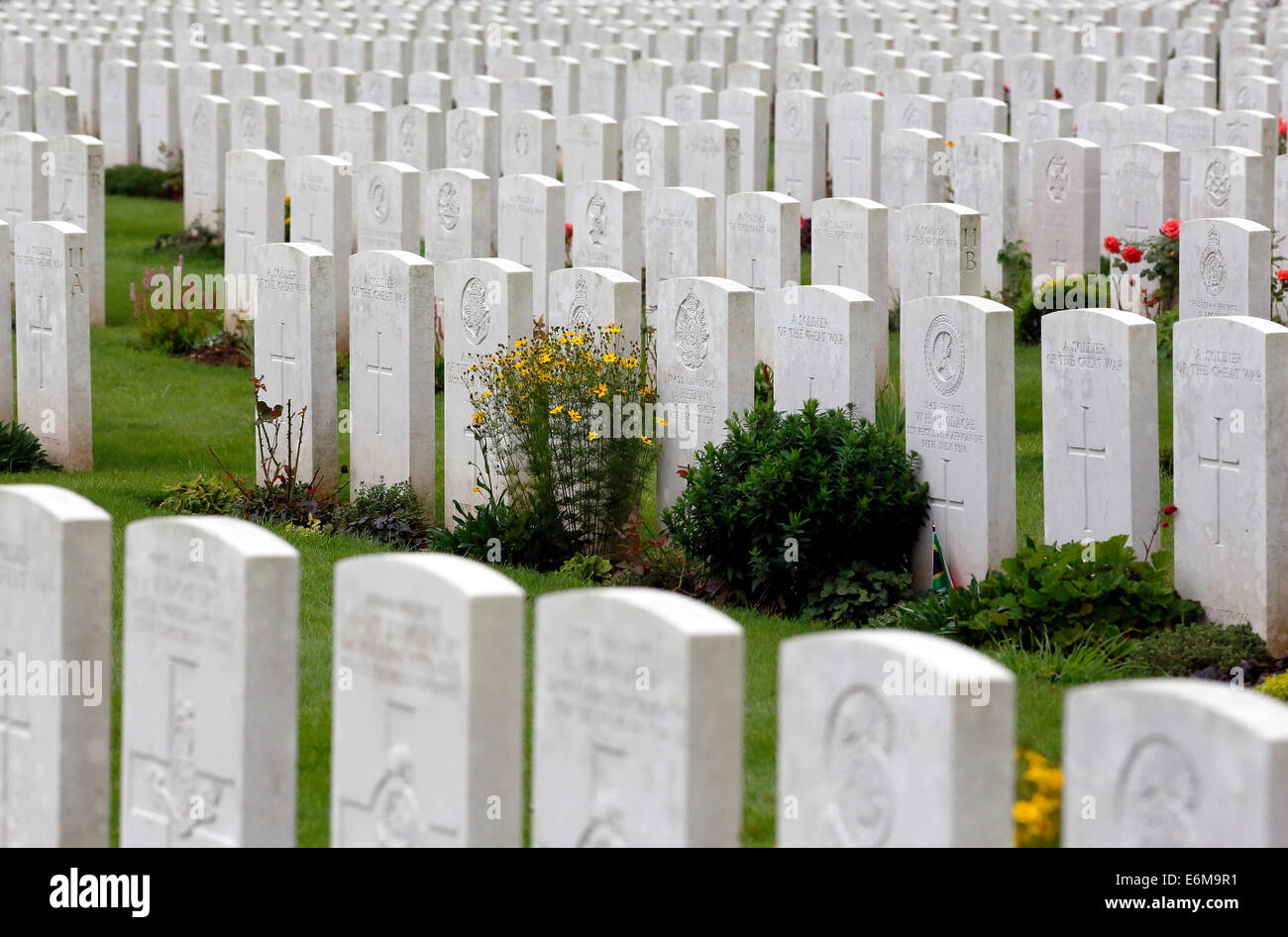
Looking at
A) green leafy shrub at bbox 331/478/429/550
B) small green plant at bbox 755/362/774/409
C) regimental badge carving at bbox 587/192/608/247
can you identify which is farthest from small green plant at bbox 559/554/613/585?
regimental badge carving at bbox 587/192/608/247

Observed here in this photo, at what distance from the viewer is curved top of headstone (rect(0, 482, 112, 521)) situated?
4.95m

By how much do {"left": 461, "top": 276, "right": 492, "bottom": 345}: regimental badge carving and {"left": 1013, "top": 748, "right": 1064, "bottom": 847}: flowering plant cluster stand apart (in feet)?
15.0

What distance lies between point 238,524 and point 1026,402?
6902mm

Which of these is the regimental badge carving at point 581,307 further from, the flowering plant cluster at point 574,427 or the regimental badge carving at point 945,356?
the regimental badge carving at point 945,356

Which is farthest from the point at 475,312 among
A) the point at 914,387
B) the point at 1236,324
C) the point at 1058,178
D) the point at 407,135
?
the point at 407,135

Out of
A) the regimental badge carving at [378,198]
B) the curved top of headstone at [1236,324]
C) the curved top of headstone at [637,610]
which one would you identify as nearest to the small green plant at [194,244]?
the regimental badge carving at [378,198]

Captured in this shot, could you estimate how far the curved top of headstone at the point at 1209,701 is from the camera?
11.4ft

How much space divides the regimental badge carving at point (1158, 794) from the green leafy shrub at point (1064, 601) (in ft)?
10.8

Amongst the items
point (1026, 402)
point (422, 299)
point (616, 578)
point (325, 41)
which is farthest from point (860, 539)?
point (325, 41)

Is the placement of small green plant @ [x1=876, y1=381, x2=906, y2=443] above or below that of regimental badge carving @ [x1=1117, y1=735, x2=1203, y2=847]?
below

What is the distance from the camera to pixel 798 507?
7.75m

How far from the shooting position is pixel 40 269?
9789 millimetres

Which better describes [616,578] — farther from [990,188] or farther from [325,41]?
[325,41]

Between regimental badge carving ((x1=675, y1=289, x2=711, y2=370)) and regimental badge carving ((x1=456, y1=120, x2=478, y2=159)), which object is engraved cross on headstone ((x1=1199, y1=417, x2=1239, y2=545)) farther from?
regimental badge carving ((x1=456, y1=120, x2=478, y2=159))
